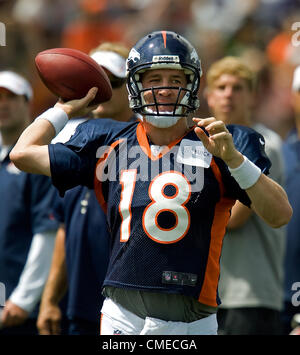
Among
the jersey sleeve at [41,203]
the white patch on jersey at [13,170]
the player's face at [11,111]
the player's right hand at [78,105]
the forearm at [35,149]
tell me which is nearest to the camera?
the forearm at [35,149]

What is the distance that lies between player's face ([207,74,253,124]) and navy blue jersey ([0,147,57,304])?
1.17 m

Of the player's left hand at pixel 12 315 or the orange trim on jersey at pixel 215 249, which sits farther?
the player's left hand at pixel 12 315

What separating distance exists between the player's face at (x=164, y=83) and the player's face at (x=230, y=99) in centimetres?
160

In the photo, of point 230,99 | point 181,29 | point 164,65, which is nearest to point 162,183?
point 164,65

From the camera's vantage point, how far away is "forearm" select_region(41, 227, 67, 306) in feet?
14.4

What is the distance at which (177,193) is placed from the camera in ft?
9.78

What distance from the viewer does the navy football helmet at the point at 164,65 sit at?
305cm

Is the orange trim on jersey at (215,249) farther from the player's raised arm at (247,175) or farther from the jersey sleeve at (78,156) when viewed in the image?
the jersey sleeve at (78,156)

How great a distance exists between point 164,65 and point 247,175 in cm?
60

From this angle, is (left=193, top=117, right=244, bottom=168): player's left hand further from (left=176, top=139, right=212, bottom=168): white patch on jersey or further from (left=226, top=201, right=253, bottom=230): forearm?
(left=226, top=201, right=253, bottom=230): forearm

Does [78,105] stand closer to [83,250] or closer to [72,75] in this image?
[72,75]

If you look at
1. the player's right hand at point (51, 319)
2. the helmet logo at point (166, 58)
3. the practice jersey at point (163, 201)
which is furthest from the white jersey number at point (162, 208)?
the player's right hand at point (51, 319)

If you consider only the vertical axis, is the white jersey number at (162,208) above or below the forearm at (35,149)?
below
